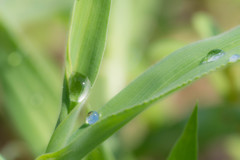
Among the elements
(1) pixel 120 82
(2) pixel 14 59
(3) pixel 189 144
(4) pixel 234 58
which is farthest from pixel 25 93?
(4) pixel 234 58

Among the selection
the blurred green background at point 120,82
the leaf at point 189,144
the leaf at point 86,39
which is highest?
the leaf at point 86,39

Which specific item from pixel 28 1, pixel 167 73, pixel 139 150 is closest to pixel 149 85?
pixel 167 73

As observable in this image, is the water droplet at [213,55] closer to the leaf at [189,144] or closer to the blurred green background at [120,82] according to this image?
the leaf at [189,144]

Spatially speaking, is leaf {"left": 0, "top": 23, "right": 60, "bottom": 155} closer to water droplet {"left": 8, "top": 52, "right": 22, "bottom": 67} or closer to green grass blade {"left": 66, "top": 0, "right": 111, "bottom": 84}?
water droplet {"left": 8, "top": 52, "right": 22, "bottom": 67}

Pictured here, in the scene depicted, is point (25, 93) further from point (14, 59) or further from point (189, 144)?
point (189, 144)

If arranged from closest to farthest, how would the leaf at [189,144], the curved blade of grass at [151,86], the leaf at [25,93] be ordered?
the curved blade of grass at [151,86]
the leaf at [189,144]
the leaf at [25,93]

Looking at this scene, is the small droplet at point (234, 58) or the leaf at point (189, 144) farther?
the leaf at point (189, 144)

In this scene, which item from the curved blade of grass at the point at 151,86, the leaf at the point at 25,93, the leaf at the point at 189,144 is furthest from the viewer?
the leaf at the point at 25,93

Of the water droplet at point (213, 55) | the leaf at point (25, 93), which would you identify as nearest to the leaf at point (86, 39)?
the water droplet at point (213, 55)
